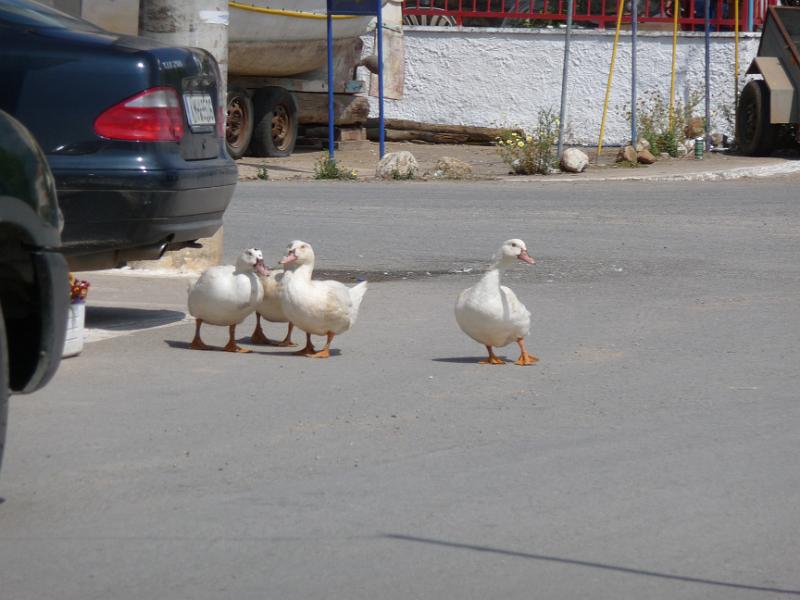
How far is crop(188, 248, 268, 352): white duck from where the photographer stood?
24.0 feet

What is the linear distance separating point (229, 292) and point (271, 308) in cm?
48

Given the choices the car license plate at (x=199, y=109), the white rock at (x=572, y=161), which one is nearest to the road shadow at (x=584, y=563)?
the car license plate at (x=199, y=109)

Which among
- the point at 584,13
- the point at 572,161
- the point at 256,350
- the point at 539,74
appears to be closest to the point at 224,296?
the point at 256,350

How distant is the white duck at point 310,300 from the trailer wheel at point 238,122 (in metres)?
13.5

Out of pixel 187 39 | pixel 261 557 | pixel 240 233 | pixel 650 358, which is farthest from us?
pixel 240 233

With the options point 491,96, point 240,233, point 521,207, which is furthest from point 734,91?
point 240,233

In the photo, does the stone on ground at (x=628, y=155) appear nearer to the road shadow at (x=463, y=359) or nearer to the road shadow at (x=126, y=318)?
the road shadow at (x=126, y=318)

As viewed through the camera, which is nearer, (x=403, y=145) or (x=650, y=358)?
(x=650, y=358)

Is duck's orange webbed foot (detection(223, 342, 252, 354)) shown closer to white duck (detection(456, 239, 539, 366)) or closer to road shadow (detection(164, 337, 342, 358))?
road shadow (detection(164, 337, 342, 358))

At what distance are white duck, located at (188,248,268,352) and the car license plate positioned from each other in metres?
0.76

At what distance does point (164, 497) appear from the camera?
473 cm

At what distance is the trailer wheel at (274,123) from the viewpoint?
21.4 meters

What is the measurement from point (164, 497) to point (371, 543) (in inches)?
32.8

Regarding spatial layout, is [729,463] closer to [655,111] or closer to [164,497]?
[164,497]
